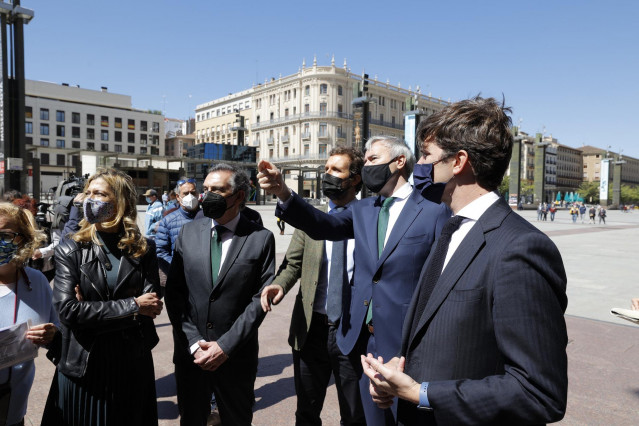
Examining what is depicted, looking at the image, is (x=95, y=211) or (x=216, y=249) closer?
(x=95, y=211)

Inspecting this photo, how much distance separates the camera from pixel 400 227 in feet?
7.99

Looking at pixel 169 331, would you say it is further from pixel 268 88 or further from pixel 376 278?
pixel 268 88

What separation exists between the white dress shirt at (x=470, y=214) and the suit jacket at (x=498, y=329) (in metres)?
0.04

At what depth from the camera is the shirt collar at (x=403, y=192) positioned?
9.02ft

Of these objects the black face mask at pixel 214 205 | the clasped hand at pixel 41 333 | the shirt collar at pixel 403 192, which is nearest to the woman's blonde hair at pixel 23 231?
the clasped hand at pixel 41 333

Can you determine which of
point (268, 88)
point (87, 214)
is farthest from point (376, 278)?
point (268, 88)

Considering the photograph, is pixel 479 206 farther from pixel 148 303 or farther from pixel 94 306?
pixel 94 306

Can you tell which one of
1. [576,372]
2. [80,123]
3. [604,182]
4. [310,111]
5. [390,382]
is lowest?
[576,372]

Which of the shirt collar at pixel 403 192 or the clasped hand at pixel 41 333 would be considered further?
the shirt collar at pixel 403 192

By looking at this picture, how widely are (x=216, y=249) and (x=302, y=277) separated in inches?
26.5

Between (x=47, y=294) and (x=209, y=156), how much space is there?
55.9 m

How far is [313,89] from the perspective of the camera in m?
70.5

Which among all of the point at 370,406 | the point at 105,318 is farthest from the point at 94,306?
the point at 370,406

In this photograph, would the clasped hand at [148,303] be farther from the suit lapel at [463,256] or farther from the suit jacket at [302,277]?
the suit lapel at [463,256]
